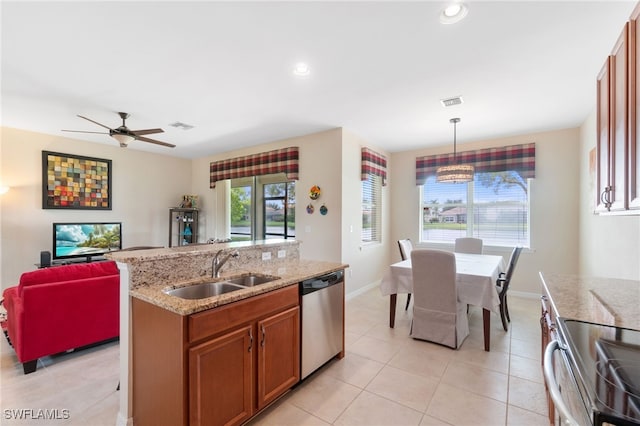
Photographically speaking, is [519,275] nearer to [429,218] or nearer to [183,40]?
[429,218]

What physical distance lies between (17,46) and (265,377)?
3249 millimetres

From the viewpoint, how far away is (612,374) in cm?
92

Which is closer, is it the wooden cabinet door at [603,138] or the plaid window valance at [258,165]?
the wooden cabinet door at [603,138]

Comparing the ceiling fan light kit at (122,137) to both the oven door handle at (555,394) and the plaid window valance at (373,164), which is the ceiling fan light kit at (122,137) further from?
the oven door handle at (555,394)

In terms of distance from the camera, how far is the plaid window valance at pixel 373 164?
191 inches

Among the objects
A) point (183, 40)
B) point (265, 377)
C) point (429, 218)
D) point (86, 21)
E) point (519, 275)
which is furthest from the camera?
point (429, 218)

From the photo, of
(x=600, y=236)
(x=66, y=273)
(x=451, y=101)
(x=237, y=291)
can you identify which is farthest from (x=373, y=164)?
(x=66, y=273)

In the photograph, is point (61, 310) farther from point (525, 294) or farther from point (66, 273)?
point (525, 294)

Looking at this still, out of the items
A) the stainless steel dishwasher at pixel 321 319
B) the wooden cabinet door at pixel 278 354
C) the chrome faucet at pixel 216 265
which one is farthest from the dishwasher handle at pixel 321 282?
the chrome faucet at pixel 216 265

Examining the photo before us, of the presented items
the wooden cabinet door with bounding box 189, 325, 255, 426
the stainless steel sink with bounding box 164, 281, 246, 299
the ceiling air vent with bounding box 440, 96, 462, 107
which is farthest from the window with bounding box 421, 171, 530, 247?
the wooden cabinet door with bounding box 189, 325, 255, 426

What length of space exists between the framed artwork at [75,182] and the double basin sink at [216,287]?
15.2 ft

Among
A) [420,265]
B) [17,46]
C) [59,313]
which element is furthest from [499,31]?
[59,313]

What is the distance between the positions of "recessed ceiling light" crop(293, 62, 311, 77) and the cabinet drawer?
193cm

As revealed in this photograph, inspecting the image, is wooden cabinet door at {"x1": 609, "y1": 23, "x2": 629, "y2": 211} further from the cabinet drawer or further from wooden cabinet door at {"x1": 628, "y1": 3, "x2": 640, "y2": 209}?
the cabinet drawer
